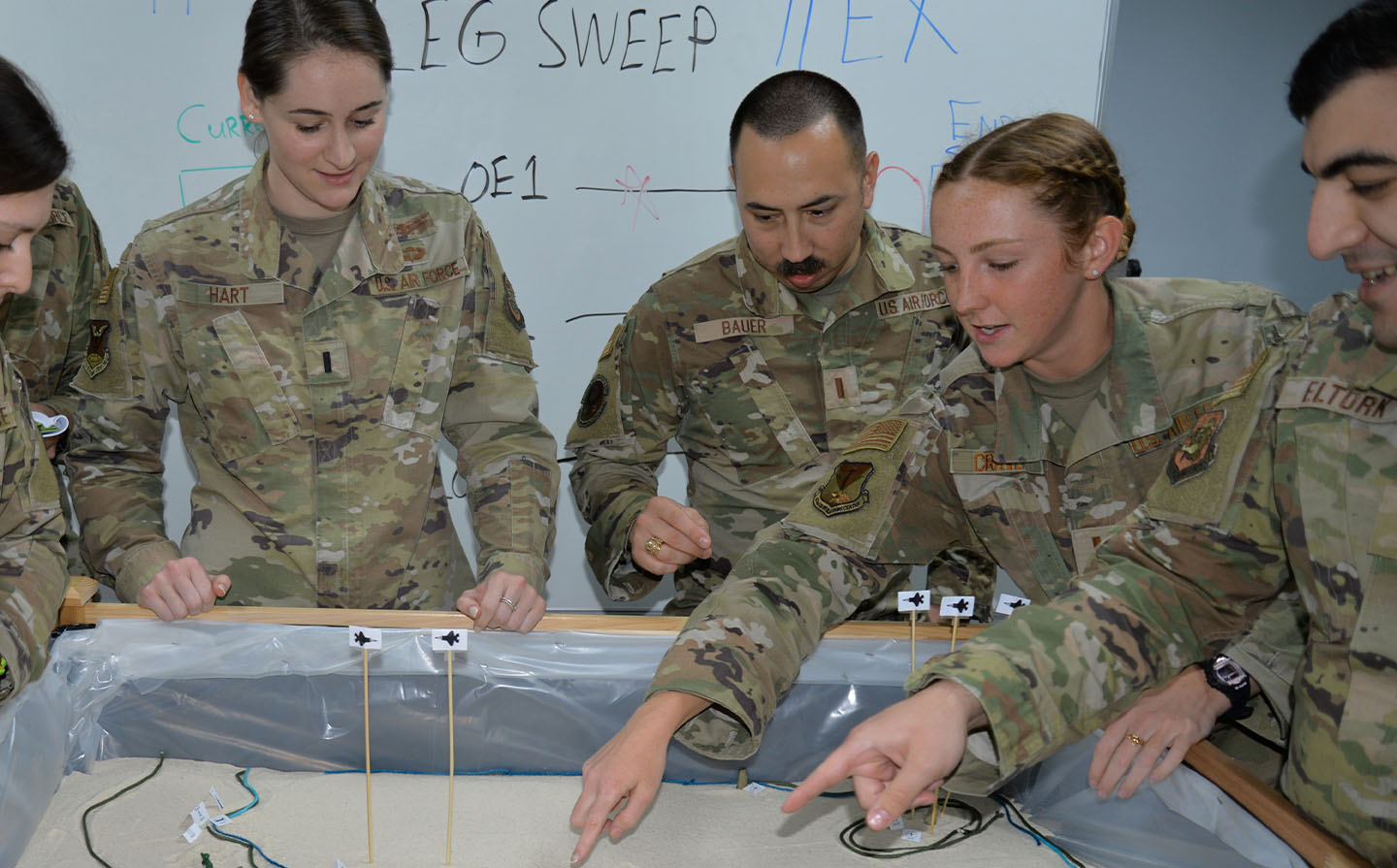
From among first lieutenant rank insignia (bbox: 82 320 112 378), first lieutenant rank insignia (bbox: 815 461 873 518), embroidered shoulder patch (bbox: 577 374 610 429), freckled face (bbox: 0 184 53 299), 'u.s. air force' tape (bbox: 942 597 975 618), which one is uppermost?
freckled face (bbox: 0 184 53 299)

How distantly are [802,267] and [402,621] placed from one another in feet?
3.09

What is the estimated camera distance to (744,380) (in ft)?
7.28

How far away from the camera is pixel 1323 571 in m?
1.21

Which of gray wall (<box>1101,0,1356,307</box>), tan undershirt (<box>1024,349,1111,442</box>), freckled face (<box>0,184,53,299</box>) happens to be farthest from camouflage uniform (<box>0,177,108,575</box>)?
gray wall (<box>1101,0,1356,307</box>)

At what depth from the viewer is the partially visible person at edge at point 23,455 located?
1386mm

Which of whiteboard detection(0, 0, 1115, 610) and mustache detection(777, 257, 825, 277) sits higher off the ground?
whiteboard detection(0, 0, 1115, 610)

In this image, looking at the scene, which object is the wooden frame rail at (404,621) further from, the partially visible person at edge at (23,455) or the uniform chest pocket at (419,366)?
the uniform chest pocket at (419,366)

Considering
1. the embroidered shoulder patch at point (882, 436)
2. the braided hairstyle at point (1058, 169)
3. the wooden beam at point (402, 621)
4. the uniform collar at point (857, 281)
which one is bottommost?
the wooden beam at point (402, 621)

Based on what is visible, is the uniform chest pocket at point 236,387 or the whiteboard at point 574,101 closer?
the uniform chest pocket at point 236,387

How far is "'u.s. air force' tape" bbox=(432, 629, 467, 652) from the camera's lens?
155 cm

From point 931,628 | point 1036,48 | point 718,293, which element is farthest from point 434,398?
point 1036,48

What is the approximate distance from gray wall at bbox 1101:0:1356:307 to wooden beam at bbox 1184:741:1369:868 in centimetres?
315

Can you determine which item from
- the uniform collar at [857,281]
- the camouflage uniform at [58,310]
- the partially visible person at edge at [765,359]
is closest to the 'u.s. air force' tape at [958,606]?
the partially visible person at edge at [765,359]

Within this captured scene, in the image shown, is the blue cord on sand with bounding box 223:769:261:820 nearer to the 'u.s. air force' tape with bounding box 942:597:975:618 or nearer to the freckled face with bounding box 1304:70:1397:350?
the 'u.s. air force' tape with bounding box 942:597:975:618
